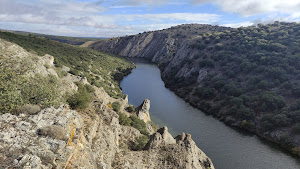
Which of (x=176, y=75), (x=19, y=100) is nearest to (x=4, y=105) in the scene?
(x=19, y=100)

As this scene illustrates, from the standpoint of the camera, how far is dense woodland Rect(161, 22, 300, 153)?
125ft

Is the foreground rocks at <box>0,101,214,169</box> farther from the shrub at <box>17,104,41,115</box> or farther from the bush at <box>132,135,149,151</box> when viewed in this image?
the bush at <box>132,135,149,151</box>

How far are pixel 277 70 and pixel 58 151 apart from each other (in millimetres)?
56427

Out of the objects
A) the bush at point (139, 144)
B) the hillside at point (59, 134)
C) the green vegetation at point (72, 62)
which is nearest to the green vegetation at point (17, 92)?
the hillside at point (59, 134)

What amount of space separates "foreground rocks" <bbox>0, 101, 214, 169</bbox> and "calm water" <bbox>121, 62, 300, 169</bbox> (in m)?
14.8

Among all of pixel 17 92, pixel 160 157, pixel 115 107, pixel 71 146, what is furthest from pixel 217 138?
pixel 17 92

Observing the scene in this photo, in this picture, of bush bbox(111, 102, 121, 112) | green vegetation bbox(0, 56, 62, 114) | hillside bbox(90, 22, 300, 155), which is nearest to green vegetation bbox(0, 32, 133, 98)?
bush bbox(111, 102, 121, 112)

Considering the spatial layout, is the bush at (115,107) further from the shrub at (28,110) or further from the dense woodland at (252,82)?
the dense woodland at (252,82)

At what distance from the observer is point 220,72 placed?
6175 cm

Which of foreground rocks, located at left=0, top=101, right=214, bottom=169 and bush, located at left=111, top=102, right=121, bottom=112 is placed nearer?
foreground rocks, located at left=0, top=101, right=214, bottom=169

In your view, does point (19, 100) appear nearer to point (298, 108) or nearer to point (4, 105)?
point (4, 105)

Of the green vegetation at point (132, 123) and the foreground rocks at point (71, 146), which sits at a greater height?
the foreground rocks at point (71, 146)

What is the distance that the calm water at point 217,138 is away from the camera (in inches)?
1150

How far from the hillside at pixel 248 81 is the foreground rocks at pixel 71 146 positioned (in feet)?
91.9
